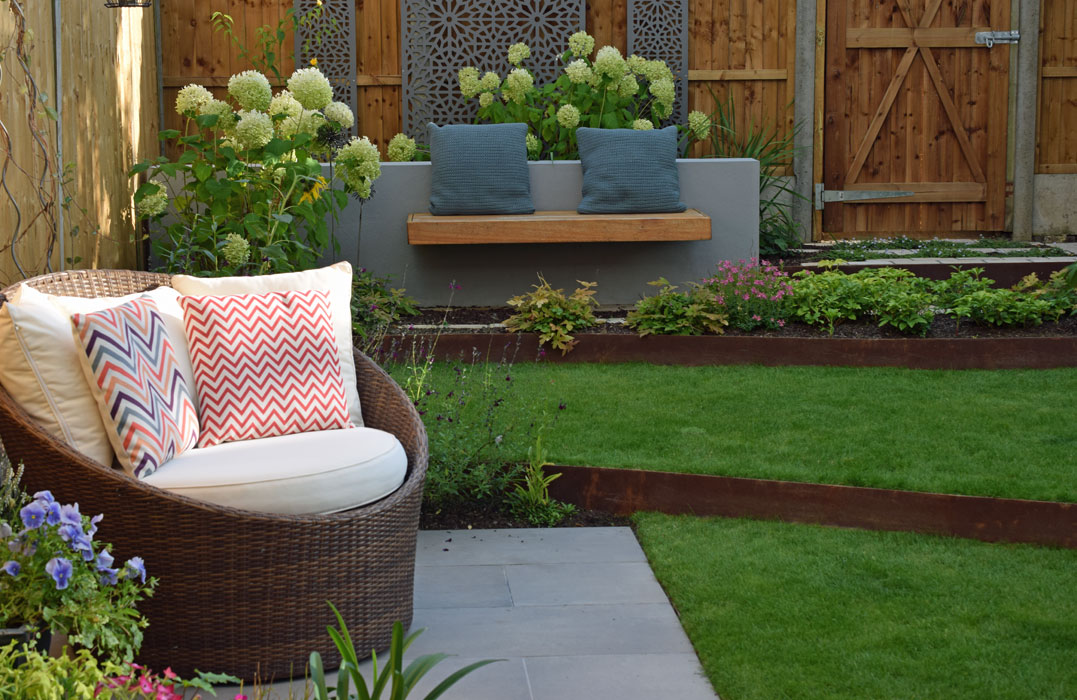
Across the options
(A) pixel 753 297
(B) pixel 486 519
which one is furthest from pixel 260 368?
(A) pixel 753 297

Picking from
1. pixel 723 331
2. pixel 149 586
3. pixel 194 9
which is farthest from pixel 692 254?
pixel 149 586

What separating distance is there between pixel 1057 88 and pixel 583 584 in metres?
6.83

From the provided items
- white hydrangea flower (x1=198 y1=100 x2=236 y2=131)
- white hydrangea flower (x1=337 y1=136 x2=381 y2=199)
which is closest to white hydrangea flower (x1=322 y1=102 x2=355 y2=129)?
white hydrangea flower (x1=337 y1=136 x2=381 y2=199)

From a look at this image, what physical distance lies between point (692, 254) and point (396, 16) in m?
2.63

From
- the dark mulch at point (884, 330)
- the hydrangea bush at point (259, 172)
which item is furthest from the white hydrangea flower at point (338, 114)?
the dark mulch at point (884, 330)

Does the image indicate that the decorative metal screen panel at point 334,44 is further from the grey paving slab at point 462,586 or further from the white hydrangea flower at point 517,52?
the grey paving slab at point 462,586

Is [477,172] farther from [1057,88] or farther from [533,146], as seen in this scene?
[1057,88]

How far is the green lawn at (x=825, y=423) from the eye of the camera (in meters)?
3.58

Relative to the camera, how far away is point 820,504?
10.9 ft

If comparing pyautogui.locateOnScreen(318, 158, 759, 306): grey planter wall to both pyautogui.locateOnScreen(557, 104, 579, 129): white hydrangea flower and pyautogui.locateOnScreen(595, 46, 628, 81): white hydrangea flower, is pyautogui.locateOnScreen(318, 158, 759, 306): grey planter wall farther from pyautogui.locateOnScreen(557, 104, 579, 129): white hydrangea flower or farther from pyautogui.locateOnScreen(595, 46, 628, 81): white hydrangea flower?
pyautogui.locateOnScreen(595, 46, 628, 81): white hydrangea flower

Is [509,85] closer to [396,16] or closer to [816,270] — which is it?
[396,16]

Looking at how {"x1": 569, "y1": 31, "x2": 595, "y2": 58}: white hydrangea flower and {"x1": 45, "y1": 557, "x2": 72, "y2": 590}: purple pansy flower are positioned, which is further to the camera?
{"x1": 569, "y1": 31, "x2": 595, "y2": 58}: white hydrangea flower

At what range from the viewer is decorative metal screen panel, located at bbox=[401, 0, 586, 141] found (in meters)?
7.30

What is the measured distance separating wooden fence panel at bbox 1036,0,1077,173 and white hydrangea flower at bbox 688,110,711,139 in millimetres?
2701
